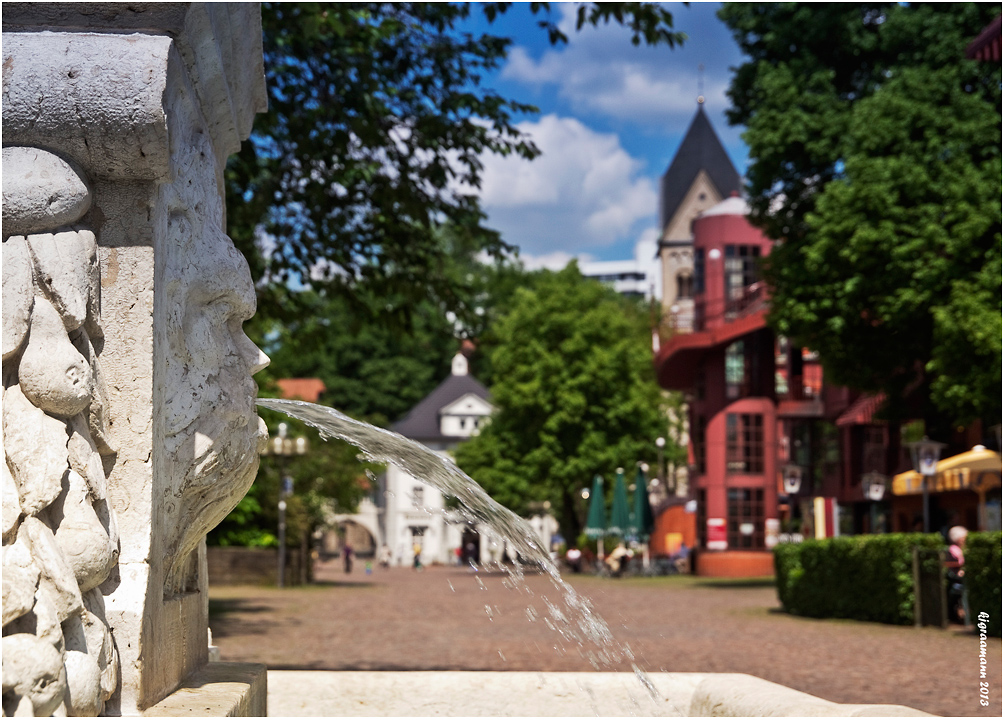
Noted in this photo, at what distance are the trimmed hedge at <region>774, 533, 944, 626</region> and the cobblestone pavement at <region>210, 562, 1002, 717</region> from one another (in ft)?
1.15

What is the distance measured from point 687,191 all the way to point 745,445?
4092 centimetres

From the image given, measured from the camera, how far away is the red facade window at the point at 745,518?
3531 centimetres

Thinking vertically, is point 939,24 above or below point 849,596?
above

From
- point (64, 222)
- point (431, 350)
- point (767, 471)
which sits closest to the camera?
point (64, 222)

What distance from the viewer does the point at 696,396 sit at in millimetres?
38281

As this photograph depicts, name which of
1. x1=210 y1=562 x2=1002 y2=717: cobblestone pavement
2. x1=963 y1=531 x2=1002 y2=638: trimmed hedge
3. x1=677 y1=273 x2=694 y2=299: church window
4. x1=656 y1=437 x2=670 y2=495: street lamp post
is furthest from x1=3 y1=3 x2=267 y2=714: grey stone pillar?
x1=677 y1=273 x2=694 y2=299: church window

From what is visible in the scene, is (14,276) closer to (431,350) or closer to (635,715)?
(635,715)

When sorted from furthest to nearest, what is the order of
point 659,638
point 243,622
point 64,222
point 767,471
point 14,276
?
1. point 767,471
2. point 243,622
3. point 659,638
4. point 64,222
5. point 14,276

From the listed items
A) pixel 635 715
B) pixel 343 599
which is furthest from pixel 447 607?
pixel 635 715

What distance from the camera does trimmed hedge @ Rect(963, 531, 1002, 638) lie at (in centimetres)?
1248

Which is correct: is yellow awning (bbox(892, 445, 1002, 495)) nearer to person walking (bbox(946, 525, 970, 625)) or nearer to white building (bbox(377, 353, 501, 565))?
person walking (bbox(946, 525, 970, 625))

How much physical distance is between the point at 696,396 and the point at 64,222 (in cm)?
3681

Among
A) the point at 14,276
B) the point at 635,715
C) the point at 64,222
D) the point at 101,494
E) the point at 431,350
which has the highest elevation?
the point at 431,350

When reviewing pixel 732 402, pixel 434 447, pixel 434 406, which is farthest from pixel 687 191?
pixel 732 402
